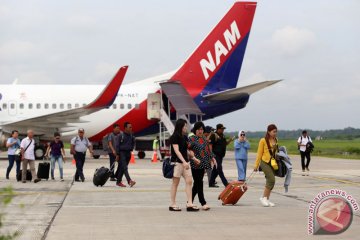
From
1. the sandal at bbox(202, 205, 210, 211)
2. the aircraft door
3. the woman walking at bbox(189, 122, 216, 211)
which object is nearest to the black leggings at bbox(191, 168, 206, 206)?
the woman walking at bbox(189, 122, 216, 211)

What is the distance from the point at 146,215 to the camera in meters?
12.1

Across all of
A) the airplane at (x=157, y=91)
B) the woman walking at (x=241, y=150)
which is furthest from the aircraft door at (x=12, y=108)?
the woman walking at (x=241, y=150)

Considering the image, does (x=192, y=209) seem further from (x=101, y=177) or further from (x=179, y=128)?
(x=101, y=177)

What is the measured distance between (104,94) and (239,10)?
9054mm

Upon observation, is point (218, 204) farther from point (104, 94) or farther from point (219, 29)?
point (219, 29)

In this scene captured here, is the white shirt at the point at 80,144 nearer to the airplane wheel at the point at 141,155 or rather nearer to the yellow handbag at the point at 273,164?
the yellow handbag at the point at 273,164

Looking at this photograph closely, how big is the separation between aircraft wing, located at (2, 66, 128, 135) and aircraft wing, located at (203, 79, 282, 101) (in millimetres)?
5361

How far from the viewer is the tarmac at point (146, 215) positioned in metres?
9.85

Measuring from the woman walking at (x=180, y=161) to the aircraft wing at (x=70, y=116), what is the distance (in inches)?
748

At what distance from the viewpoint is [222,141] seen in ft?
61.1

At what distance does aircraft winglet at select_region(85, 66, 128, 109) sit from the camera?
32031 millimetres

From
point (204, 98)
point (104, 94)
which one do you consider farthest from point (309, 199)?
point (204, 98)

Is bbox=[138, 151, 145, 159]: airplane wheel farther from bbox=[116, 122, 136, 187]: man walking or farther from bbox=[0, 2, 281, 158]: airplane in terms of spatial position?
bbox=[116, 122, 136, 187]: man walking

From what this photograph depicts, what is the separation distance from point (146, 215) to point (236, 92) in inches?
909
